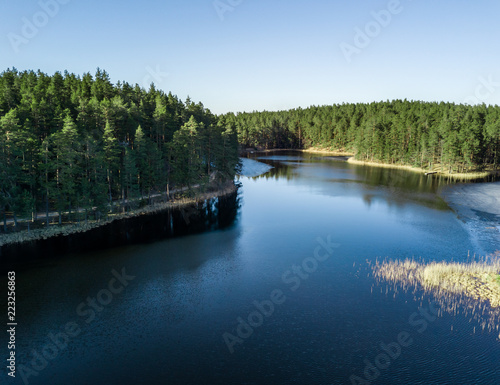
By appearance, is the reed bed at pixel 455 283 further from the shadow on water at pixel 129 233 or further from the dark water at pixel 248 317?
the shadow on water at pixel 129 233

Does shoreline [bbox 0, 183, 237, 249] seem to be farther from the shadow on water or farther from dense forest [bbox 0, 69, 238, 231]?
dense forest [bbox 0, 69, 238, 231]

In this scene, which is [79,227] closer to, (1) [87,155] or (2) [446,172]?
(1) [87,155]

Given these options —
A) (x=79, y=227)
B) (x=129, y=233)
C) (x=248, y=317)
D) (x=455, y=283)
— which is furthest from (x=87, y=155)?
(x=455, y=283)

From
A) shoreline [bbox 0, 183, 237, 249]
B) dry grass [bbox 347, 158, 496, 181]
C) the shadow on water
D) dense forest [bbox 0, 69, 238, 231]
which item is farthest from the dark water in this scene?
dry grass [bbox 347, 158, 496, 181]

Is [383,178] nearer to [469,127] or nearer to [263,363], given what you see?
[469,127]

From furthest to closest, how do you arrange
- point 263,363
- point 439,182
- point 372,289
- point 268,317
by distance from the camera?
point 439,182
point 372,289
point 268,317
point 263,363

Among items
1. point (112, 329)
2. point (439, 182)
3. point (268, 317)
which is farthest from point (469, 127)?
point (112, 329)
